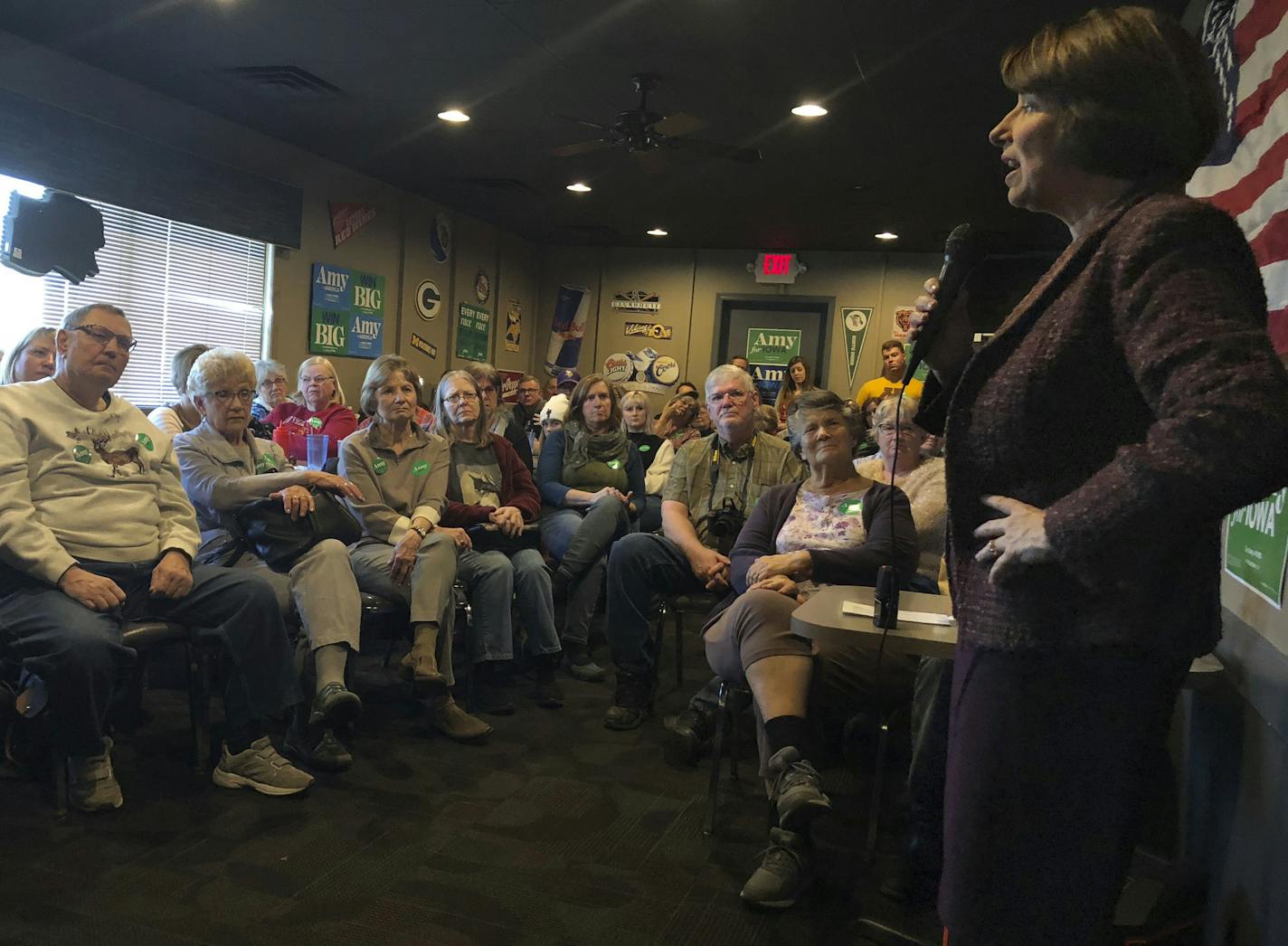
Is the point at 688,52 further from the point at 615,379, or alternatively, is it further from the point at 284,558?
the point at 615,379

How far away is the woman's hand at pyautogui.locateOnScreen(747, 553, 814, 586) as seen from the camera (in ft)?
8.14

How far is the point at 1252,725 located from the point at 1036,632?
1.01 meters

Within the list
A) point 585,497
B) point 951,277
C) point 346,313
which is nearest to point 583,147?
point 585,497

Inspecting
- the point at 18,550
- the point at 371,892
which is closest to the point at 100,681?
the point at 18,550

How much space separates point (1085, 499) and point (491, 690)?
2.83 meters

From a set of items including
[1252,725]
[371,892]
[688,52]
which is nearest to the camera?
[1252,725]

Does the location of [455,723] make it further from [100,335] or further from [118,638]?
[100,335]

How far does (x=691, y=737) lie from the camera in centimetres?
281

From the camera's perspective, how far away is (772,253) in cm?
921

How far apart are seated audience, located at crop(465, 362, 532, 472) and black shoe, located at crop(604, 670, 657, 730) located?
3.48 ft

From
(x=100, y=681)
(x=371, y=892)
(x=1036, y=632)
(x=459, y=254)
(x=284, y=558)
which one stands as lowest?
(x=371, y=892)

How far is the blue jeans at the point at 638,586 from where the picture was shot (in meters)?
3.14

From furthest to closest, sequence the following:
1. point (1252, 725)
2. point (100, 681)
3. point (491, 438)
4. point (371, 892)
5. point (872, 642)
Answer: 1. point (491, 438)
2. point (100, 681)
3. point (371, 892)
4. point (872, 642)
5. point (1252, 725)

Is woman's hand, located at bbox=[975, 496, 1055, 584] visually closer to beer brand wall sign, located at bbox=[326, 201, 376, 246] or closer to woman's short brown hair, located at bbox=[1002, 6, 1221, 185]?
woman's short brown hair, located at bbox=[1002, 6, 1221, 185]
